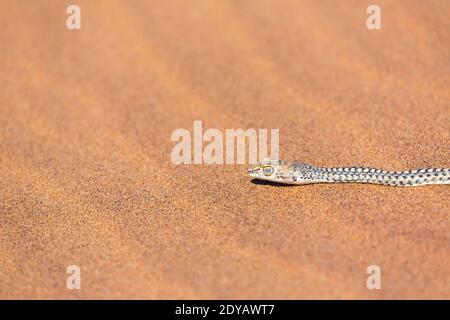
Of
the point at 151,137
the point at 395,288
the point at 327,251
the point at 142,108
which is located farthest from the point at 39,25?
the point at 395,288

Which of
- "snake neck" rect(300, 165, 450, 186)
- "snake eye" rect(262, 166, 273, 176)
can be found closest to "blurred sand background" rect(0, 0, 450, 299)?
"snake neck" rect(300, 165, 450, 186)

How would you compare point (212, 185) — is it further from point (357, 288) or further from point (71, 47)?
point (71, 47)

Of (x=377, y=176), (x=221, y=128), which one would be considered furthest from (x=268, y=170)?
(x=221, y=128)

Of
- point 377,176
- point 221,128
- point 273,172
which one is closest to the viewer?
point 377,176

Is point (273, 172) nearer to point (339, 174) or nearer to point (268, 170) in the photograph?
point (268, 170)

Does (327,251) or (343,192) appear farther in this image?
(343,192)

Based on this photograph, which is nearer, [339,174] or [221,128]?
[339,174]

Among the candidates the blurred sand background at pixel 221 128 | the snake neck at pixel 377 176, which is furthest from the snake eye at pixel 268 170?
the snake neck at pixel 377 176

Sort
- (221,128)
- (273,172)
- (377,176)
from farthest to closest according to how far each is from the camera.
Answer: (221,128) < (273,172) < (377,176)
